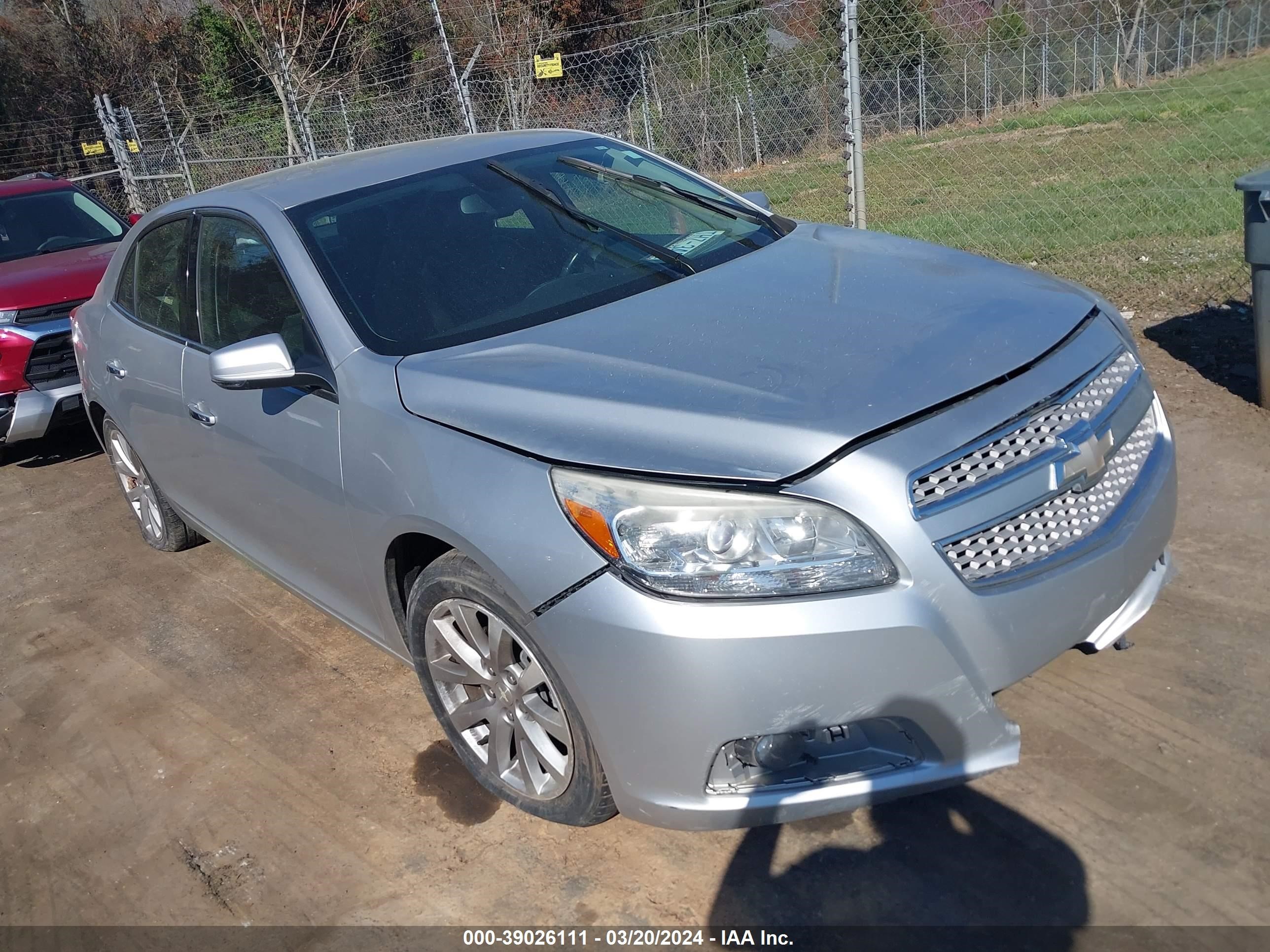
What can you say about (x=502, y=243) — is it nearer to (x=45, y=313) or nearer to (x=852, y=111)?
(x=852, y=111)

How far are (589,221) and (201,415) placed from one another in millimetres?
1536

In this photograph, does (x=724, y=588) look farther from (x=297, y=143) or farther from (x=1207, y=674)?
(x=297, y=143)

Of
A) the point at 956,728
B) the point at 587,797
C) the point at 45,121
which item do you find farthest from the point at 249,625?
the point at 45,121

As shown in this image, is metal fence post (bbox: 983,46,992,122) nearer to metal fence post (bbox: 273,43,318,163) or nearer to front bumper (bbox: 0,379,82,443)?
metal fence post (bbox: 273,43,318,163)

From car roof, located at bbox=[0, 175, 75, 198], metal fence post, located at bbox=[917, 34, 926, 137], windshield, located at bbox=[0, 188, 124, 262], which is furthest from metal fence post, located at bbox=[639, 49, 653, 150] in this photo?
car roof, located at bbox=[0, 175, 75, 198]

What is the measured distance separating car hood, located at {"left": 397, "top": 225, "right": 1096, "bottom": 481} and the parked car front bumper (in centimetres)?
32

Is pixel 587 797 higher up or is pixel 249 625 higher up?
pixel 587 797

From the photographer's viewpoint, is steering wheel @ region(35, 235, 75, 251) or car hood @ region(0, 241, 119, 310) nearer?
car hood @ region(0, 241, 119, 310)

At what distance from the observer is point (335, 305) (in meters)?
3.23

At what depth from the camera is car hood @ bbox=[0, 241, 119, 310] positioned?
22.3 ft

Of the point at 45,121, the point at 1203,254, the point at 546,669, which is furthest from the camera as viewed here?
the point at 45,121

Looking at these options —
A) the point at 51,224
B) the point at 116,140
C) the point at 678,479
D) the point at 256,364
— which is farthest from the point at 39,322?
the point at 116,140

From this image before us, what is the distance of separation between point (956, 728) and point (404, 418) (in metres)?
1.56

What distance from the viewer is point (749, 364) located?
8.75 feet
